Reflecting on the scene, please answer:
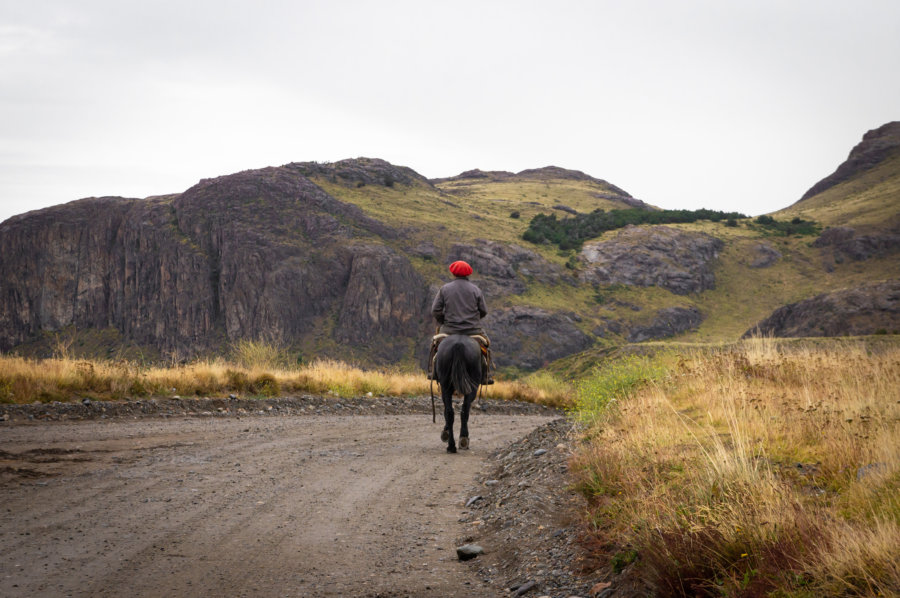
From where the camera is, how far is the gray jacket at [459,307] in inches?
452

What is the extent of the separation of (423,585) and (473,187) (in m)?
189

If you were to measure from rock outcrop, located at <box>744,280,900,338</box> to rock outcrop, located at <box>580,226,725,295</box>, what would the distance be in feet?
115

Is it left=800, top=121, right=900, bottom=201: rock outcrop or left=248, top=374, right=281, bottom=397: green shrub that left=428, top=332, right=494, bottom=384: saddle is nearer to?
left=248, top=374, right=281, bottom=397: green shrub

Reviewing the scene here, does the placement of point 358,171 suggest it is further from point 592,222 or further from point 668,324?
point 668,324

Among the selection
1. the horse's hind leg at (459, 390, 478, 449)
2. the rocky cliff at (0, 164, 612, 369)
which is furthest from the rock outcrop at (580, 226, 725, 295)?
the horse's hind leg at (459, 390, 478, 449)

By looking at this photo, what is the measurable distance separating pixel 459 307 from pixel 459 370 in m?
1.12

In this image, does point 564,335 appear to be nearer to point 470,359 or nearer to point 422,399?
point 422,399

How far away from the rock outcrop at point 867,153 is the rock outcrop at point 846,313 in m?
105

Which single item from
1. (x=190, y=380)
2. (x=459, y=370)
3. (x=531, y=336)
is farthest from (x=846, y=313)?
(x=190, y=380)

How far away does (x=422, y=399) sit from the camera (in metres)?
21.8

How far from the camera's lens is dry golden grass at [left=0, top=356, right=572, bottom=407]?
46.0 ft

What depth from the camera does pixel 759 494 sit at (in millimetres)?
4113

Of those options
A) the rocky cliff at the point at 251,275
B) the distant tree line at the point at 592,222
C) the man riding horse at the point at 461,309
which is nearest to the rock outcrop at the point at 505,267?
the rocky cliff at the point at 251,275

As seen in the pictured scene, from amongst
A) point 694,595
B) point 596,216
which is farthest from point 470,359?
point 596,216
